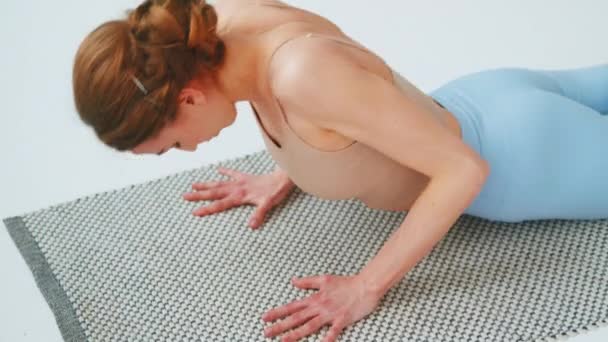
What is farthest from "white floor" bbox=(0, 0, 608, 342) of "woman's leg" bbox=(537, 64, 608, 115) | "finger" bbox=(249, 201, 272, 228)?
"woman's leg" bbox=(537, 64, 608, 115)

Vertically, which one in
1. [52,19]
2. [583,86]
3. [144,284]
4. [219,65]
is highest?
[219,65]

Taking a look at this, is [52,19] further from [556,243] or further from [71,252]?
[556,243]

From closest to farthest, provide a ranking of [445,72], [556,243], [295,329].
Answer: [295,329], [556,243], [445,72]

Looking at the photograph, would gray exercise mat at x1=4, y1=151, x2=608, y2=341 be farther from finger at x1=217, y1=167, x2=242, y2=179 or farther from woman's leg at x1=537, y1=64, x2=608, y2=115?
woman's leg at x1=537, y1=64, x2=608, y2=115

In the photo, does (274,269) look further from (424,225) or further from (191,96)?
(191,96)

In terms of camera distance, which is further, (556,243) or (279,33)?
(556,243)

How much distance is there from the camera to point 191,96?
41.4 inches

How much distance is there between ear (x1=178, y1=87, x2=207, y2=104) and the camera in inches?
40.9

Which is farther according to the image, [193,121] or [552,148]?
[552,148]

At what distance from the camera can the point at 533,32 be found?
6.26ft

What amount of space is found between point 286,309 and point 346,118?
0.37 m

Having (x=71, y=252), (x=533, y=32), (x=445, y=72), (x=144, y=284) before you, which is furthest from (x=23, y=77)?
(x=533, y=32)

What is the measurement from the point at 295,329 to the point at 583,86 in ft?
2.20

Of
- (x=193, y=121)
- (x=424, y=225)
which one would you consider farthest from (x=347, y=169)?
(x=193, y=121)
